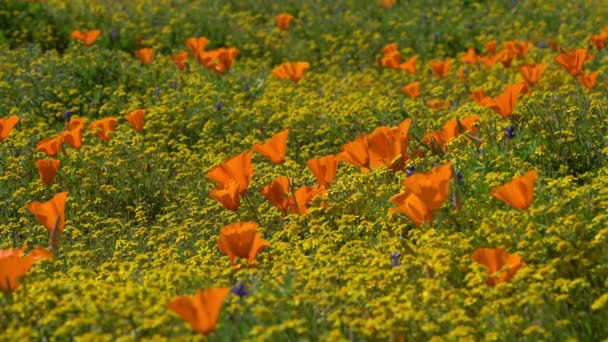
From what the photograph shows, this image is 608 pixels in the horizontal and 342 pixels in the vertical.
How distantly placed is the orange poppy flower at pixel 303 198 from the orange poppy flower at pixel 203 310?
1.65m

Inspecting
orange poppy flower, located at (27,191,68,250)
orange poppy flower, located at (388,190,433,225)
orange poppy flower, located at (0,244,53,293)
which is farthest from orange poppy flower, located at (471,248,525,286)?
orange poppy flower, located at (27,191,68,250)

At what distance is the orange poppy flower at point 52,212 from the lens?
13.0ft

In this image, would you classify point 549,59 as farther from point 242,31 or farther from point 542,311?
point 542,311

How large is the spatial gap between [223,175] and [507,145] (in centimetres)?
150

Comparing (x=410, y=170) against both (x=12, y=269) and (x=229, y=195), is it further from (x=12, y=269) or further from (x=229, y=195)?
(x=12, y=269)

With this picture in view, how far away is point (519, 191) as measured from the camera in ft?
11.5

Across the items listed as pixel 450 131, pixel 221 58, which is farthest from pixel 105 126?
pixel 450 131

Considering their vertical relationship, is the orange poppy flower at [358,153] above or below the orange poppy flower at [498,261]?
below

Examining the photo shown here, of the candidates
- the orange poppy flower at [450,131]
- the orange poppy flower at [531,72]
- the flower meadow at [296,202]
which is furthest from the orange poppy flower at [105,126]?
the orange poppy flower at [531,72]

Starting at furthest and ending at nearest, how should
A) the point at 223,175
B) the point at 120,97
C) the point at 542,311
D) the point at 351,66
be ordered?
the point at 351,66
the point at 120,97
the point at 223,175
the point at 542,311

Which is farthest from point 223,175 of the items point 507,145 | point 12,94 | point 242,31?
point 242,31

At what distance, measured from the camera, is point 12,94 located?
7504 millimetres

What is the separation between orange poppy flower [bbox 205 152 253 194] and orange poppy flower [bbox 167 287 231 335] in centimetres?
146

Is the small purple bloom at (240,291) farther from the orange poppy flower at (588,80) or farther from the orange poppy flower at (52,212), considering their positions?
the orange poppy flower at (588,80)
